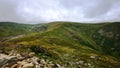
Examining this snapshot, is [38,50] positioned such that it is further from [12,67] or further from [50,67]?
[12,67]

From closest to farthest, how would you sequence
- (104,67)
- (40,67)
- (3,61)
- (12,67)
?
(12,67)
(40,67)
(3,61)
(104,67)

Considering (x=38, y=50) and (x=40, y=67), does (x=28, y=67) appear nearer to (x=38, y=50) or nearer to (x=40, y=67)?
(x=40, y=67)

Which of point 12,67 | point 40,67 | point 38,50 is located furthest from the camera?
point 38,50

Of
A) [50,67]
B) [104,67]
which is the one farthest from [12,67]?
[104,67]

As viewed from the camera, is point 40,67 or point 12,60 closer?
point 40,67

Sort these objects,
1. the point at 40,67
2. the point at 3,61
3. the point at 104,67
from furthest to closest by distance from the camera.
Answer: the point at 104,67, the point at 3,61, the point at 40,67

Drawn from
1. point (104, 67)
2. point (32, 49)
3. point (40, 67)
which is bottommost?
point (104, 67)

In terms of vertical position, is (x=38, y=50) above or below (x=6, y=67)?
below

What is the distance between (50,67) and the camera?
7994 centimetres

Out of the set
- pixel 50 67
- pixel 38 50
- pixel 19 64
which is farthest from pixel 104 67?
pixel 19 64

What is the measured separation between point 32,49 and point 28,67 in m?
73.4

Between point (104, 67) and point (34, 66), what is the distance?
456 feet

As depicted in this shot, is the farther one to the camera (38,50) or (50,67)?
(38,50)

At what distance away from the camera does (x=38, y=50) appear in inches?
5423
